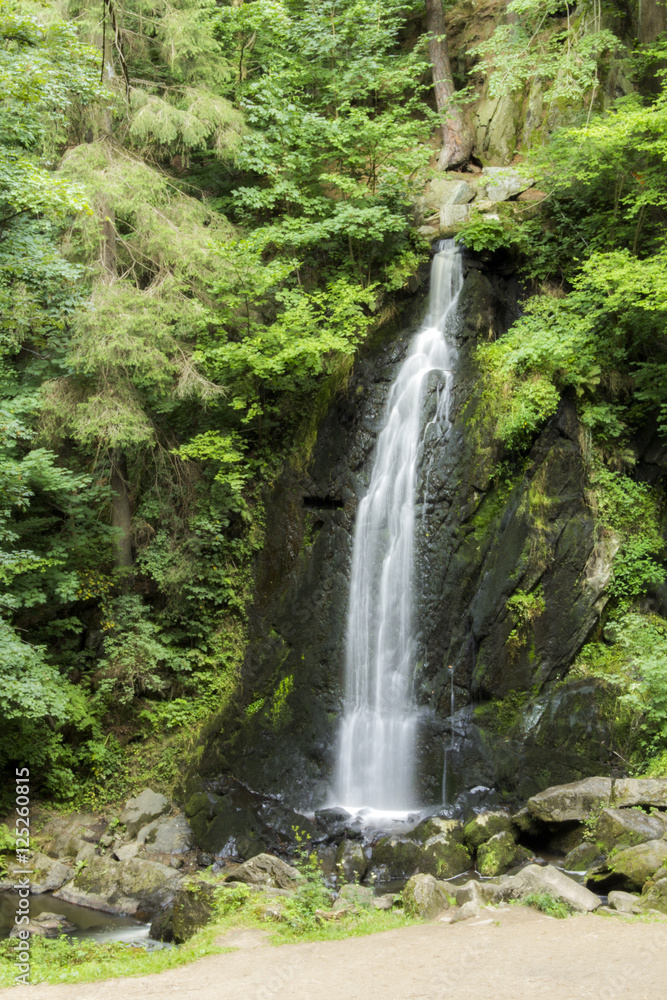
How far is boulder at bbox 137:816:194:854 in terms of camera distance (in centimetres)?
886

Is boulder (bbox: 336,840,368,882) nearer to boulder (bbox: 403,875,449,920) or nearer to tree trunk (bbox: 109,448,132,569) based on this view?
boulder (bbox: 403,875,449,920)

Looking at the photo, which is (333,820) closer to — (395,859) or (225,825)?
(395,859)

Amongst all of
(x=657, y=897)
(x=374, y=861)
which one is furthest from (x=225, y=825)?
(x=657, y=897)

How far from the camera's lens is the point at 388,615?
31.0ft

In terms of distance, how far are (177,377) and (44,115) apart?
12.7ft

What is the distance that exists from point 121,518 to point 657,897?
28.8 ft

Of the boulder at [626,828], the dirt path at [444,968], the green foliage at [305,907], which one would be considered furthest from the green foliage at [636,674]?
the green foliage at [305,907]

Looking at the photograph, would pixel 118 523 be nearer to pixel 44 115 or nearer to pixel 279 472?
pixel 279 472

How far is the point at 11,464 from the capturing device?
8305 millimetres

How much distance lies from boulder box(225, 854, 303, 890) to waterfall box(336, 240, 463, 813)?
1610mm

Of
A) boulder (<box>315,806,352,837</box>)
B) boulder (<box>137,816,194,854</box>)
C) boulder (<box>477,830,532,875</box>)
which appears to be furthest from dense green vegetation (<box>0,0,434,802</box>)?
boulder (<box>477,830,532,875</box>)

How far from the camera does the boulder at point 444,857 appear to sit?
712cm

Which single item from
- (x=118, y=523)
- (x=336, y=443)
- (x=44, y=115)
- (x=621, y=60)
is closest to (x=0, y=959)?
(x=118, y=523)

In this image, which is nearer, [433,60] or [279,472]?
[279,472]
